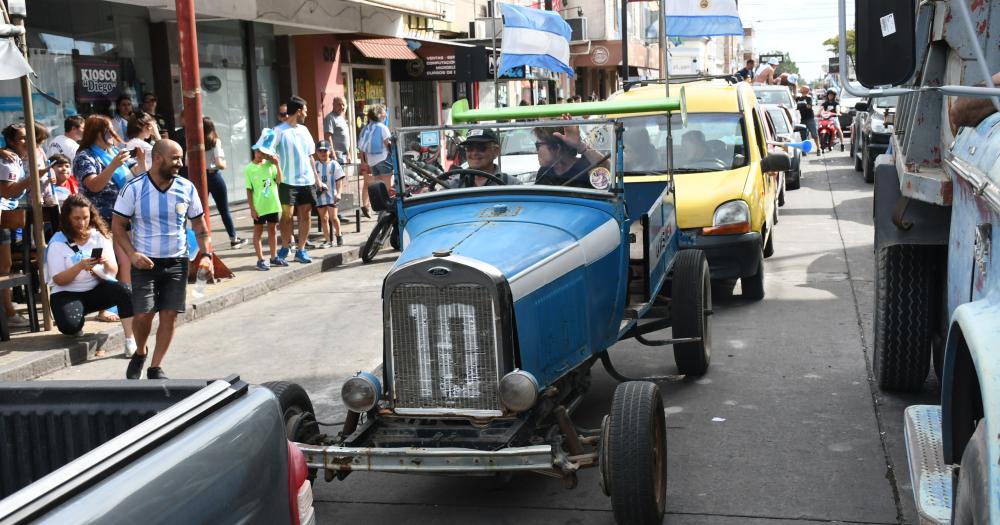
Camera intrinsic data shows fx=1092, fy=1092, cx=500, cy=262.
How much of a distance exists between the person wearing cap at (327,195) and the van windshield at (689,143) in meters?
5.27

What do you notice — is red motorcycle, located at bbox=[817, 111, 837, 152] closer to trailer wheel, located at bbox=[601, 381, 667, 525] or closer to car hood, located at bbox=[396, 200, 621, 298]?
car hood, located at bbox=[396, 200, 621, 298]

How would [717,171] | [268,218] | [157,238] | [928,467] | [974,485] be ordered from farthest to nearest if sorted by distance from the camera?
1. [268,218]
2. [717,171]
3. [157,238]
4. [928,467]
5. [974,485]

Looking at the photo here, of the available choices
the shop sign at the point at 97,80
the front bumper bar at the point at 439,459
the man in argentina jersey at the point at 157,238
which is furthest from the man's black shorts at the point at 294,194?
→ the front bumper bar at the point at 439,459

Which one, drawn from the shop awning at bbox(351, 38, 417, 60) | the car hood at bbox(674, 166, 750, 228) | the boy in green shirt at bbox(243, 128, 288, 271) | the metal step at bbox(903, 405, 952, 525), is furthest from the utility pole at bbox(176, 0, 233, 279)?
the shop awning at bbox(351, 38, 417, 60)

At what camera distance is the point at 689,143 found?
10242mm

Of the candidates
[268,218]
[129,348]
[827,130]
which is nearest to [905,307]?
[129,348]

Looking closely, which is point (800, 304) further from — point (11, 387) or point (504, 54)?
point (11, 387)

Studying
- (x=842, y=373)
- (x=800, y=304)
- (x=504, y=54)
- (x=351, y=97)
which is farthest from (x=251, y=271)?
(x=351, y=97)

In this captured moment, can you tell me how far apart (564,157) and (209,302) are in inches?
222

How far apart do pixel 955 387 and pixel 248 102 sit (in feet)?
58.5

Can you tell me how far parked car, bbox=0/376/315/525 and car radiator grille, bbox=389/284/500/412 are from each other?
1.76 m

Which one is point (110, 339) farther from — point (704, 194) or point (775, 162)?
point (775, 162)

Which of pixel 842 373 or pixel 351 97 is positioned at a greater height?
pixel 351 97

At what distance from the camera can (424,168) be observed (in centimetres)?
638
